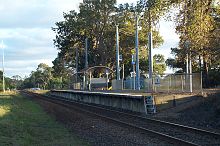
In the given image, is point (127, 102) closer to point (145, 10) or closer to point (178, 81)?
point (178, 81)

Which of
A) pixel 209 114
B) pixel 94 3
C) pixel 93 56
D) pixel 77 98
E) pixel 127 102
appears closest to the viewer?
pixel 209 114

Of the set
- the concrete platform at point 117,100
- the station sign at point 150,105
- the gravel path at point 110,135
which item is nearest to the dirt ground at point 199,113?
the station sign at point 150,105

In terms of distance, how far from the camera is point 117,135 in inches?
776

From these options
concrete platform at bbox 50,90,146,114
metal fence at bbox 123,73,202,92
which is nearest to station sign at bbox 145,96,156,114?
concrete platform at bbox 50,90,146,114

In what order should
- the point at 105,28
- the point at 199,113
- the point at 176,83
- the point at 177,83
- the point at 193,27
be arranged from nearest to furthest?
1. the point at 199,113
2. the point at 193,27
3. the point at 177,83
4. the point at 176,83
5. the point at 105,28

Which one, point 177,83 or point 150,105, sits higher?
point 177,83

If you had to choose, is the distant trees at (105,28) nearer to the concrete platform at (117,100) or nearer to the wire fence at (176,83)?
the concrete platform at (117,100)

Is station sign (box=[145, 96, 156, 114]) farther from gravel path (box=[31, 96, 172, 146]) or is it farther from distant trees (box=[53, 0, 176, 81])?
distant trees (box=[53, 0, 176, 81])

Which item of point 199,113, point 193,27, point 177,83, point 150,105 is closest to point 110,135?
point 199,113

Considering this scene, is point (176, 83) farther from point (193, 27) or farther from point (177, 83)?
point (193, 27)

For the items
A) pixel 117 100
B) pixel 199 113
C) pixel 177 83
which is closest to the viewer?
pixel 199 113

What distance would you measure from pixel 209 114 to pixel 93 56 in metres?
77.4

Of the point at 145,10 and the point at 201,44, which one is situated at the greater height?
the point at 145,10

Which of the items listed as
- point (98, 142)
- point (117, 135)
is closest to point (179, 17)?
point (117, 135)
